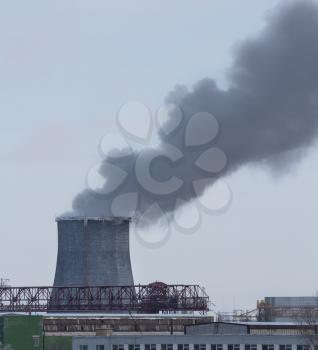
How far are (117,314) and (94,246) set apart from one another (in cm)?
930

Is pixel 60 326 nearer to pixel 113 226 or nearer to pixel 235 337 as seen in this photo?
pixel 113 226

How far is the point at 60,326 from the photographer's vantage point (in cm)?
8000

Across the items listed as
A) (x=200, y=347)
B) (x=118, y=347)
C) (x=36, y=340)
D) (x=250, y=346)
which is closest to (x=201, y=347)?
(x=200, y=347)

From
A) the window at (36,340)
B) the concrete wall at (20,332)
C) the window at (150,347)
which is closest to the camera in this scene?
the window at (150,347)

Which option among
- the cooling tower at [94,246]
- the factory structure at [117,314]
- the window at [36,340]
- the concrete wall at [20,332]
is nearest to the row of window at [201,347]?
the factory structure at [117,314]

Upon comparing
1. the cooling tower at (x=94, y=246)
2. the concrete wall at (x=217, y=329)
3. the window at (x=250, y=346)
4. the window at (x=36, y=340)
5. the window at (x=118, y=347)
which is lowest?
the window at (x=250, y=346)

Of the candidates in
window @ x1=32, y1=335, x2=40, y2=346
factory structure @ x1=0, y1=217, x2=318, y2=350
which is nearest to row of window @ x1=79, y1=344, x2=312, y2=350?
factory structure @ x1=0, y1=217, x2=318, y2=350

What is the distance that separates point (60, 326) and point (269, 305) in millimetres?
25282

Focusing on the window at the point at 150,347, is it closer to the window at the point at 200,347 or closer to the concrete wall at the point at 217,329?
the window at the point at 200,347

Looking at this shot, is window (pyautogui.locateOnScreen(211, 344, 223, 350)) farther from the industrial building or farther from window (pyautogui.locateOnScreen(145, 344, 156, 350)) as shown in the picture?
window (pyautogui.locateOnScreen(145, 344, 156, 350))

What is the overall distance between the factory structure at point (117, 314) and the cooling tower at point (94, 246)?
0.23ft

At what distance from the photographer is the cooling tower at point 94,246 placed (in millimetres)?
82688

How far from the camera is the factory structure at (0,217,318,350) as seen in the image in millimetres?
62906

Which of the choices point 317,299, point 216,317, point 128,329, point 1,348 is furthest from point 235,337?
point 317,299
